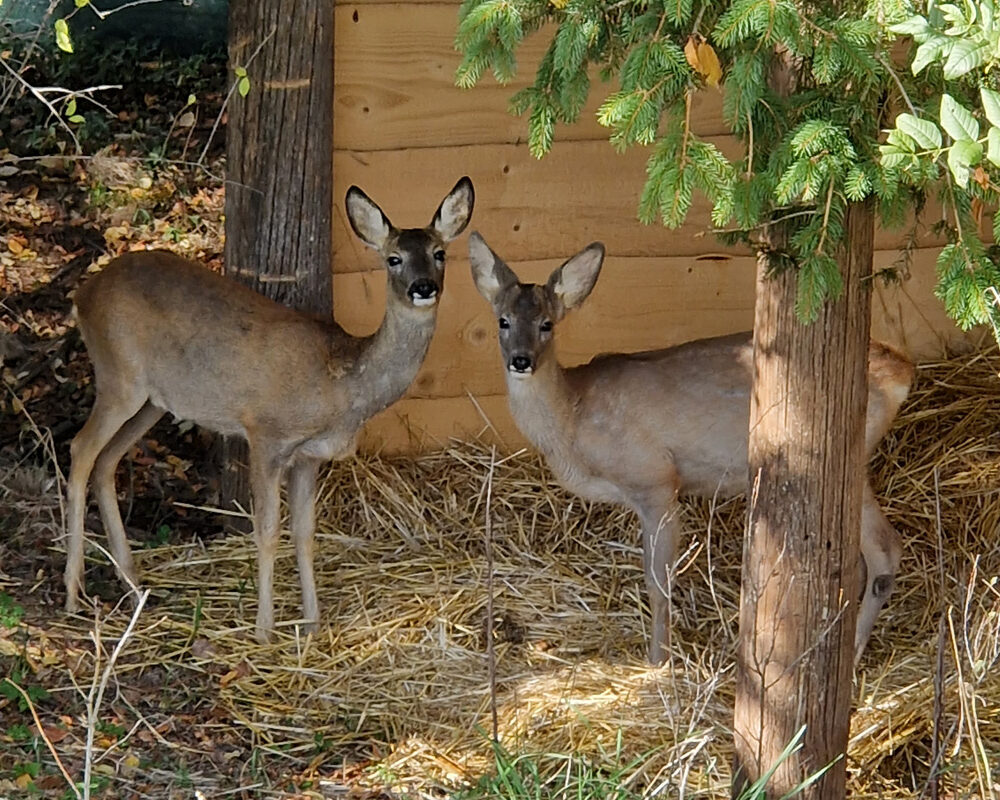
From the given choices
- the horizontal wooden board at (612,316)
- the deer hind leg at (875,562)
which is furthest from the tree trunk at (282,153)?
the deer hind leg at (875,562)

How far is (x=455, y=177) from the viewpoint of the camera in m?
7.01

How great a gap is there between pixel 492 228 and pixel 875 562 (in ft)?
7.49

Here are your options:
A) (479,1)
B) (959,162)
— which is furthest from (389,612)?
(959,162)

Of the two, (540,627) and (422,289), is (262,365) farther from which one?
(540,627)

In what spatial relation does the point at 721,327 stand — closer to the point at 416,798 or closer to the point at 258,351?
the point at 258,351

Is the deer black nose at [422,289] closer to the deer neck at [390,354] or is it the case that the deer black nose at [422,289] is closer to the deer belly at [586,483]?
the deer neck at [390,354]

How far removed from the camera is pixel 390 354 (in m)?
6.43

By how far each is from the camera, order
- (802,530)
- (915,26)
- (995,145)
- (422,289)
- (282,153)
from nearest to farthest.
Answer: (995,145) < (915,26) < (802,530) < (422,289) < (282,153)

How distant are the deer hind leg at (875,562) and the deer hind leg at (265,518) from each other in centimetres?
236

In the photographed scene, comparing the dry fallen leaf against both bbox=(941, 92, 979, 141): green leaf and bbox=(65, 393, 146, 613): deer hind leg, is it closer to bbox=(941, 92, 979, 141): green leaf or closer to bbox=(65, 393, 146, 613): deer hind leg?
bbox=(941, 92, 979, 141): green leaf

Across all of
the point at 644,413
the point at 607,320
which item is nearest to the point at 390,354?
the point at 644,413

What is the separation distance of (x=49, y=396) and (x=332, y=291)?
1720 mm

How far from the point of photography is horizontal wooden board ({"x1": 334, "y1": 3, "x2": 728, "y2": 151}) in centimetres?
677

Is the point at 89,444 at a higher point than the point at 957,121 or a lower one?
lower
